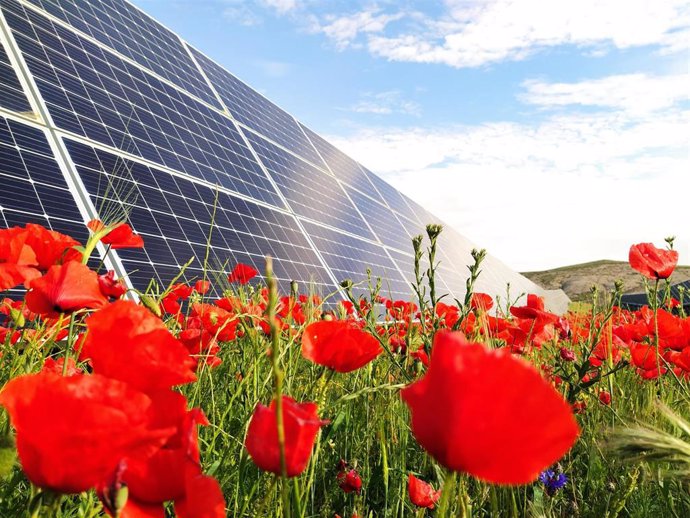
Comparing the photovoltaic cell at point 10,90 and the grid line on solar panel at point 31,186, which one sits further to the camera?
the photovoltaic cell at point 10,90

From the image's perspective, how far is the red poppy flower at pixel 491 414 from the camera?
46 cm

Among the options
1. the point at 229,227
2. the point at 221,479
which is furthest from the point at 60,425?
the point at 229,227

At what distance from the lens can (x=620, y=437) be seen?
741mm

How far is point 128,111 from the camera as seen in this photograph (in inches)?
267

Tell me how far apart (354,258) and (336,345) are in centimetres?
726

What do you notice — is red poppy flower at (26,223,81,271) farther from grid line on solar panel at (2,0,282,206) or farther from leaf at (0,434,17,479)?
grid line on solar panel at (2,0,282,206)

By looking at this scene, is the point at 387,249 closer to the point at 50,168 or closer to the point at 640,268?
the point at 50,168

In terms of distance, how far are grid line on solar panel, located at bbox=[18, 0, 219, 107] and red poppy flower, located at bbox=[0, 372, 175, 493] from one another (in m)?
8.27

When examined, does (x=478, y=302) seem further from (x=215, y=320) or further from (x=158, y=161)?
(x=158, y=161)

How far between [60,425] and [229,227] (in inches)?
230

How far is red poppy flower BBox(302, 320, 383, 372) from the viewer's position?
1.14 m

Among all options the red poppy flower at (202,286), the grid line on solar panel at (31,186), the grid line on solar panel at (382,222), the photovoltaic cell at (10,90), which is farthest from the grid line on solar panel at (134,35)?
the red poppy flower at (202,286)

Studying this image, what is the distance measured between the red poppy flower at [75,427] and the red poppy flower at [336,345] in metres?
0.66

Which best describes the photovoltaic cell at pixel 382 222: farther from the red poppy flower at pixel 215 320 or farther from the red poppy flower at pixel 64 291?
the red poppy flower at pixel 64 291
